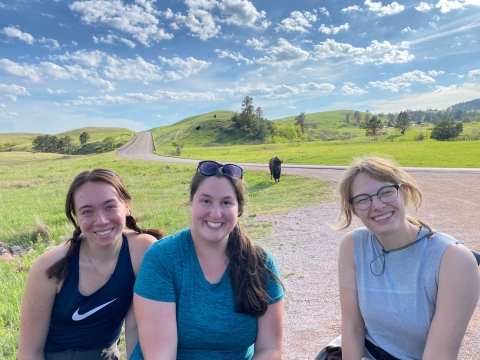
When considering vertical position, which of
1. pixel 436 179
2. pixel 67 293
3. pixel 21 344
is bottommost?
pixel 436 179

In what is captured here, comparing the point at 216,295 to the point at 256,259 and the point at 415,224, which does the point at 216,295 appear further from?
the point at 415,224

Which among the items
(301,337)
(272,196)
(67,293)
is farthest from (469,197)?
(67,293)

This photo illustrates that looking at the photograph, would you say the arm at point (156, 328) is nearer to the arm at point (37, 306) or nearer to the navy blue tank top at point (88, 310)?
the navy blue tank top at point (88, 310)

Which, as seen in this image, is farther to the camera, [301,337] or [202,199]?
[301,337]

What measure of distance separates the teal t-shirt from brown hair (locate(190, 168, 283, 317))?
0.05 meters

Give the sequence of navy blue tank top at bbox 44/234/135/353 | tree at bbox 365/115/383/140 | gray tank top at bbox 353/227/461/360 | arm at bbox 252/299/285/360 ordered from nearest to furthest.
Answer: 1. gray tank top at bbox 353/227/461/360
2. arm at bbox 252/299/285/360
3. navy blue tank top at bbox 44/234/135/353
4. tree at bbox 365/115/383/140

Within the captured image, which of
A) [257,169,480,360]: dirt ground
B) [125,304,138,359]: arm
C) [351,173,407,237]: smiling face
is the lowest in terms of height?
[257,169,480,360]: dirt ground

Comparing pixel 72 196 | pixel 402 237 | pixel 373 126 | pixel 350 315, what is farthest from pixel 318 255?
pixel 373 126

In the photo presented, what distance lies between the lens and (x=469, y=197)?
10.6 metres

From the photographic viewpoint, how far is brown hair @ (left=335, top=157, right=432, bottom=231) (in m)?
2.08

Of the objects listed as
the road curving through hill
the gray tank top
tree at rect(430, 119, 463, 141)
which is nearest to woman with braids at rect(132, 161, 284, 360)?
the gray tank top

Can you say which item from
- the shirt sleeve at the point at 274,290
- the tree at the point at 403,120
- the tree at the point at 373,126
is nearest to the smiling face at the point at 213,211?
the shirt sleeve at the point at 274,290

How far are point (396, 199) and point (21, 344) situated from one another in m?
2.43

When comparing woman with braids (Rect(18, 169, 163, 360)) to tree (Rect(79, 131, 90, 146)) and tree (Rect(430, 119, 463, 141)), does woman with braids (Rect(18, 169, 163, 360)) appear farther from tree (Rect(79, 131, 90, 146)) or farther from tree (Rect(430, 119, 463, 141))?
tree (Rect(79, 131, 90, 146))
